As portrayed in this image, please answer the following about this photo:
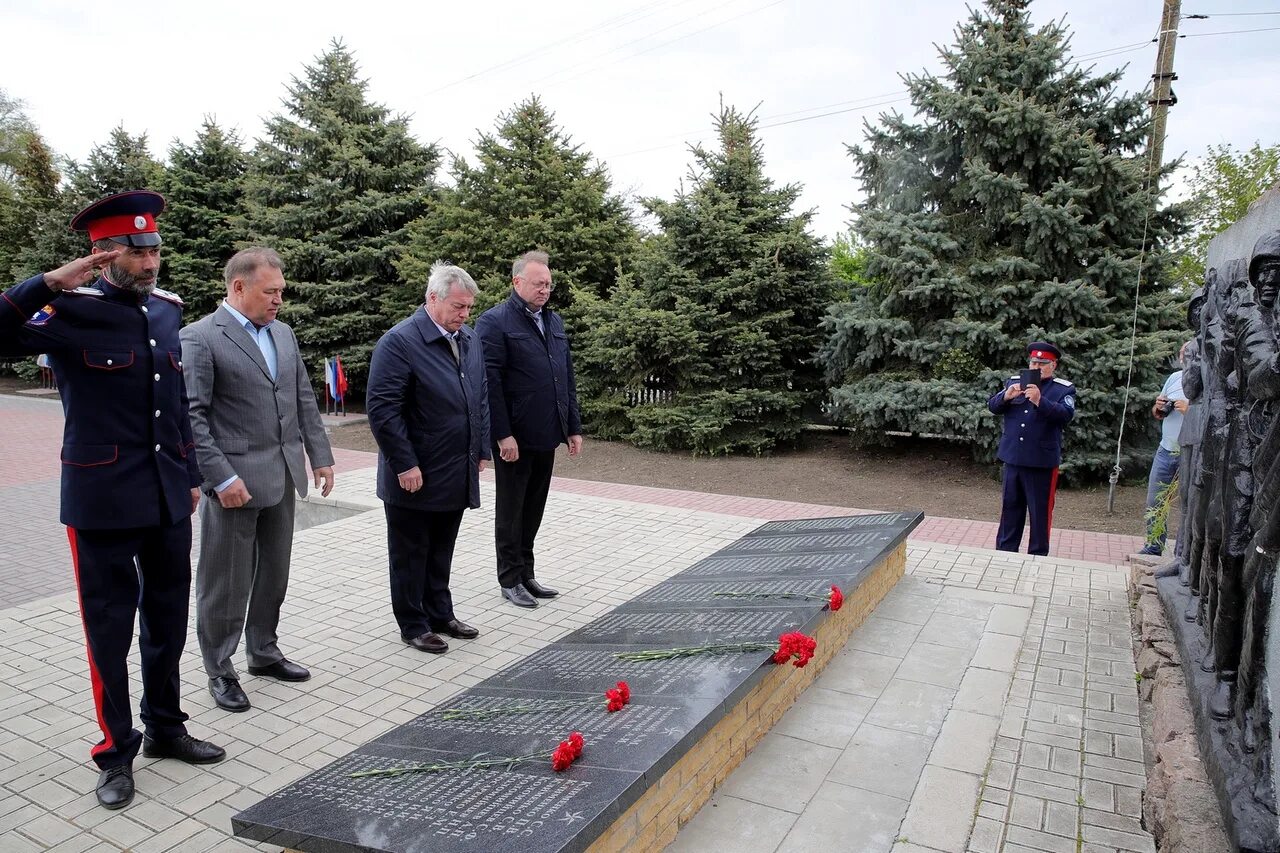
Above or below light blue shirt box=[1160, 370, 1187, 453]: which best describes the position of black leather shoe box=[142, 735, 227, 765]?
below

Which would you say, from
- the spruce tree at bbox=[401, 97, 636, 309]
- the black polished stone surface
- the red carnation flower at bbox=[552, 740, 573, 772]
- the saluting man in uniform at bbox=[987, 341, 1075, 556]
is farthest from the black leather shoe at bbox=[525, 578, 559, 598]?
the spruce tree at bbox=[401, 97, 636, 309]

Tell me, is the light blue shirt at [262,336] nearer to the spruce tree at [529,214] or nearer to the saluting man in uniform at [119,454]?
the saluting man in uniform at [119,454]

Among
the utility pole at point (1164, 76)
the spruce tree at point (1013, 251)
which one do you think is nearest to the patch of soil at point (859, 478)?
the spruce tree at point (1013, 251)

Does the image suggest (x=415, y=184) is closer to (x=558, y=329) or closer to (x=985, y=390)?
(x=985, y=390)

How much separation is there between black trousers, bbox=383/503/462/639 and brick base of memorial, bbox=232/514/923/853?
956 mm

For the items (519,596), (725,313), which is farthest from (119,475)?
(725,313)

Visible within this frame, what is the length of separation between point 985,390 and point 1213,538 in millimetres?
6644

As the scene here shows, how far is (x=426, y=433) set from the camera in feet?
13.6

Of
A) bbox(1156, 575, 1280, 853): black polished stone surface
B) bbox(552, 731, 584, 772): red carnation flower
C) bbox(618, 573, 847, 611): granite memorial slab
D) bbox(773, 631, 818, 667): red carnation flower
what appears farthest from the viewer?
bbox(618, 573, 847, 611): granite memorial slab

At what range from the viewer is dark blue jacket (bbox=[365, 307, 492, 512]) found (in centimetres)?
400

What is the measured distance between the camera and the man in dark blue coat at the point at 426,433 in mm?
4012

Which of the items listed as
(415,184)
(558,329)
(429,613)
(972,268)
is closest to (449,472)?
(429,613)

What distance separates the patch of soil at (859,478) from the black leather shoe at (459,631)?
18.1ft

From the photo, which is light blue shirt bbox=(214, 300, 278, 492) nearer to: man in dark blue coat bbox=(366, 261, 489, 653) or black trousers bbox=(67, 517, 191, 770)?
man in dark blue coat bbox=(366, 261, 489, 653)
